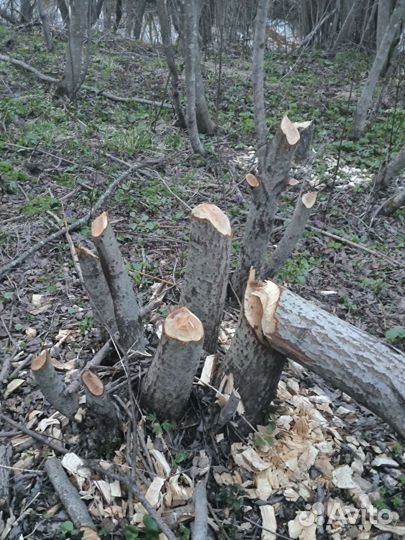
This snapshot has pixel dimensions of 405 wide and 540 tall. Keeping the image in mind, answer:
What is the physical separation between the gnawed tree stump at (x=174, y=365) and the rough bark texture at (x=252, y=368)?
0.83 ft

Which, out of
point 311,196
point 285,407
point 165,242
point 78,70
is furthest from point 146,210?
point 78,70

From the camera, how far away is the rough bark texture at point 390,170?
5.28 meters

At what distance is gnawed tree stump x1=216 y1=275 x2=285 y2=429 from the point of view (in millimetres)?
2266

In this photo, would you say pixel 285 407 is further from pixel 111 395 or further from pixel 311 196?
pixel 311 196

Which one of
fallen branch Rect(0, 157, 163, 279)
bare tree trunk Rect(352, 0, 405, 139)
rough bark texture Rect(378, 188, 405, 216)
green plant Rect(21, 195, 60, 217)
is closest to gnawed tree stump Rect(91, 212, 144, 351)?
fallen branch Rect(0, 157, 163, 279)

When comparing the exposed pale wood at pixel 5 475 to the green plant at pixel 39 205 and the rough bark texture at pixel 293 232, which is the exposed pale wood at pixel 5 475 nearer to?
the rough bark texture at pixel 293 232

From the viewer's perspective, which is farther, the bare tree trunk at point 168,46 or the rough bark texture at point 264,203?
the bare tree trunk at point 168,46

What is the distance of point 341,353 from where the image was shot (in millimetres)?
2082

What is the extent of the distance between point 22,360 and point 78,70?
566 cm

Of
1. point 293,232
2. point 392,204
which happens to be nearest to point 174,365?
point 293,232

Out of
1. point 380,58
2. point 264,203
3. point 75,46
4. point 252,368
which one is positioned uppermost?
point 380,58

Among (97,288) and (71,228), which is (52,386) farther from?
(71,228)

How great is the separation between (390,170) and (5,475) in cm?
483

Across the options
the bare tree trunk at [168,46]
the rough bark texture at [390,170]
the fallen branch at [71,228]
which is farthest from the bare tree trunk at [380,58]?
the fallen branch at [71,228]
